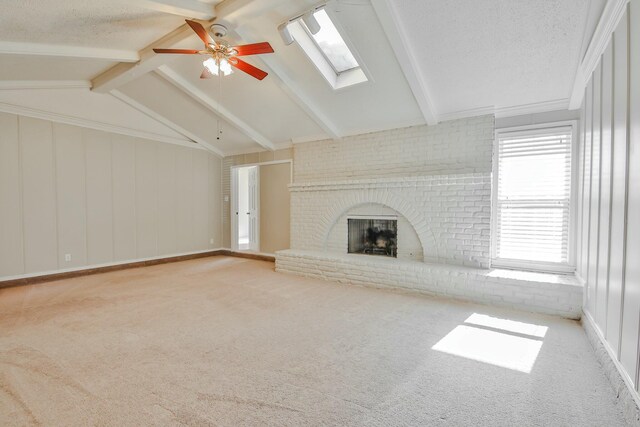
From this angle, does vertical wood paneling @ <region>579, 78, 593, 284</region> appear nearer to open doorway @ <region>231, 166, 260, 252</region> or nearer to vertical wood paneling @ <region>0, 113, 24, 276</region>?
open doorway @ <region>231, 166, 260, 252</region>

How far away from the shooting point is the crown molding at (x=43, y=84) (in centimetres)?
405

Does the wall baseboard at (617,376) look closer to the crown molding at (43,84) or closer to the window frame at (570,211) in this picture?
the window frame at (570,211)

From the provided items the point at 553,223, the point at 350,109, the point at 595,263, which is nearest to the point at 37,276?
the point at 350,109

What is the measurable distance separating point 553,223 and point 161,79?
5.89m

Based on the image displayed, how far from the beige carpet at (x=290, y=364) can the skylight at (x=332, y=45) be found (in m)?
3.13

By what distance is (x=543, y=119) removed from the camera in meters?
3.91

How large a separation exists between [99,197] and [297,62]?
417cm

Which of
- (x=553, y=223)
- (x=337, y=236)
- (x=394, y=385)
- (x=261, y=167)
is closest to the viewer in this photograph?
(x=394, y=385)

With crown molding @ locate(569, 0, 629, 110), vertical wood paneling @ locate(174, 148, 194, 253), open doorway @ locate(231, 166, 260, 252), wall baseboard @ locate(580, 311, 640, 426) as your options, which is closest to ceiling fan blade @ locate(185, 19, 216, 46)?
crown molding @ locate(569, 0, 629, 110)

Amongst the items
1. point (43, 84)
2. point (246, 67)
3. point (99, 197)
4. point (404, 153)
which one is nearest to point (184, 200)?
point (99, 197)

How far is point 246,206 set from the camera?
745 centimetres

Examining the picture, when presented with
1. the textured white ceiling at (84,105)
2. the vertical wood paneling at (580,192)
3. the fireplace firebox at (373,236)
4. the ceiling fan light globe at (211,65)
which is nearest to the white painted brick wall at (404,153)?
the fireplace firebox at (373,236)

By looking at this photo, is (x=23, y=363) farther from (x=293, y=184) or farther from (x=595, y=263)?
(x=595, y=263)

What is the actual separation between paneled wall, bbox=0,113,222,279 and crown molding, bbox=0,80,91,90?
54cm
